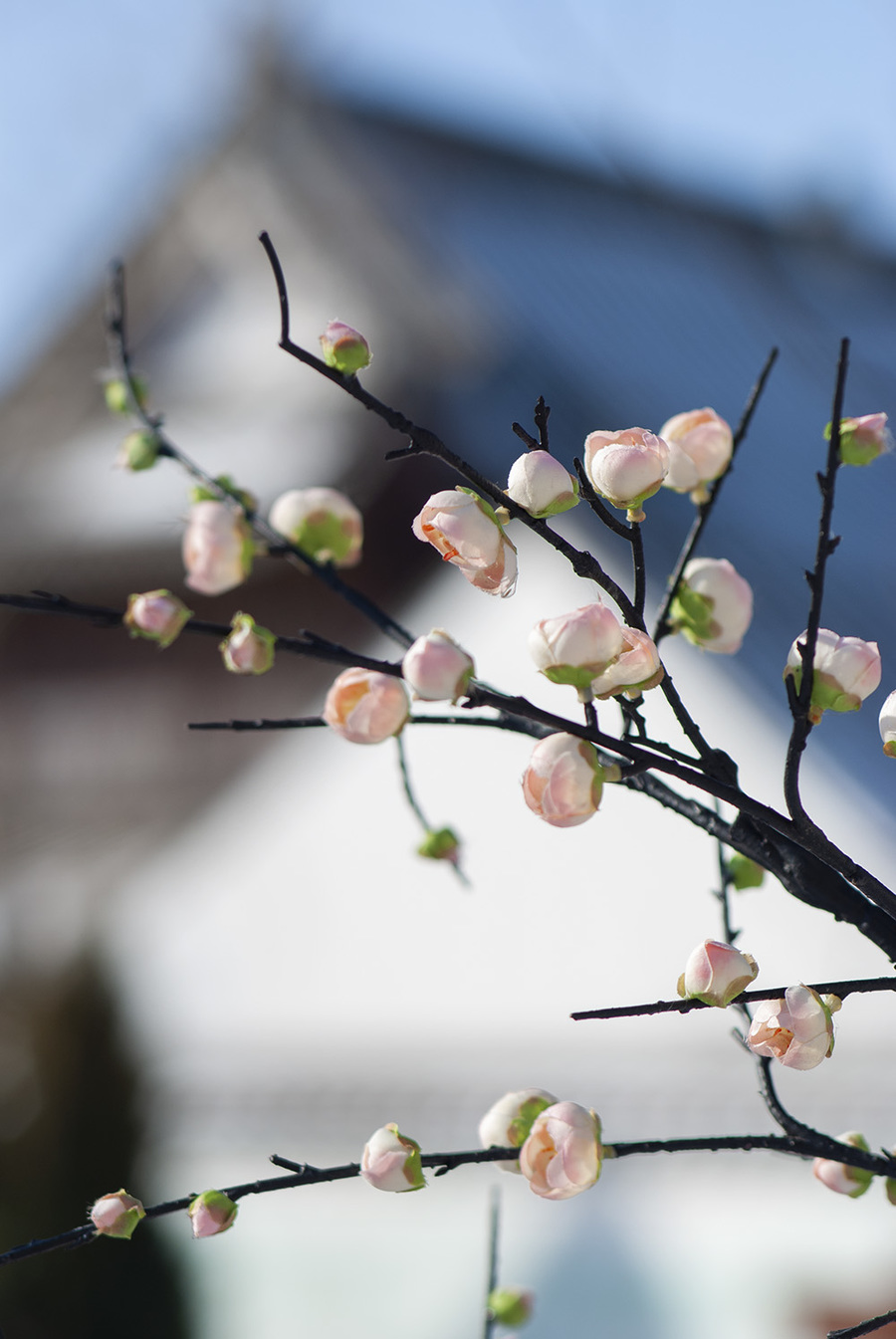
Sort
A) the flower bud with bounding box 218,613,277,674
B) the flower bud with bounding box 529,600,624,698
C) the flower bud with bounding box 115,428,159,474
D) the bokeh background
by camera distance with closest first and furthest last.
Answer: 1. the flower bud with bounding box 529,600,624,698
2. the flower bud with bounding box 218,613,277,674
3. the flower bud with bounding box 115,428,159,474
4. the bokeh background

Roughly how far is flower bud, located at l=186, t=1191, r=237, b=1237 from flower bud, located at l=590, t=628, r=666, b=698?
242 mm

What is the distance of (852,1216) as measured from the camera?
83.0 inches

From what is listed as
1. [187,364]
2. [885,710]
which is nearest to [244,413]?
[187,364]

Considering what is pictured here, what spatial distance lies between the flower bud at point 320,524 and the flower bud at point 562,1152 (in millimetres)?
271

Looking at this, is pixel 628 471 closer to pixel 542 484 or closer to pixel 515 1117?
pixel 542 484

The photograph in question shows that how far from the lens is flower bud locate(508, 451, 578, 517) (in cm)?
40

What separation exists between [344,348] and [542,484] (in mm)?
99

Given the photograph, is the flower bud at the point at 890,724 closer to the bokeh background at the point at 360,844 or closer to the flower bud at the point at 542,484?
the flower bud at the point at 542,484

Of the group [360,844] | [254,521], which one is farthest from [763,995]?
[360,844]

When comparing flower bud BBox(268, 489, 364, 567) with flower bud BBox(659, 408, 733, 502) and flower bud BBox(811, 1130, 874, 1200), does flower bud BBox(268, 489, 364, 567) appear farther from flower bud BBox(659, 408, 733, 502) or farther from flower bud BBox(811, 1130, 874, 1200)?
flower bud BBox(811, 1130, 874, 1200)

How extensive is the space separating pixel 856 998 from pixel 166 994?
174cm

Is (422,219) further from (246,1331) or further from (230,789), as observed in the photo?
(246,1331)

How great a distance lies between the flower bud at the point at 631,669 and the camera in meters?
0.39

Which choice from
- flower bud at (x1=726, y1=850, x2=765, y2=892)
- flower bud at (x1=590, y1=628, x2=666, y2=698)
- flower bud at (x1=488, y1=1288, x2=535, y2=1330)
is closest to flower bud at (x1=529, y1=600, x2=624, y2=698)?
flower bud at (x1=590, y1=628, x2=666, y2=698)
